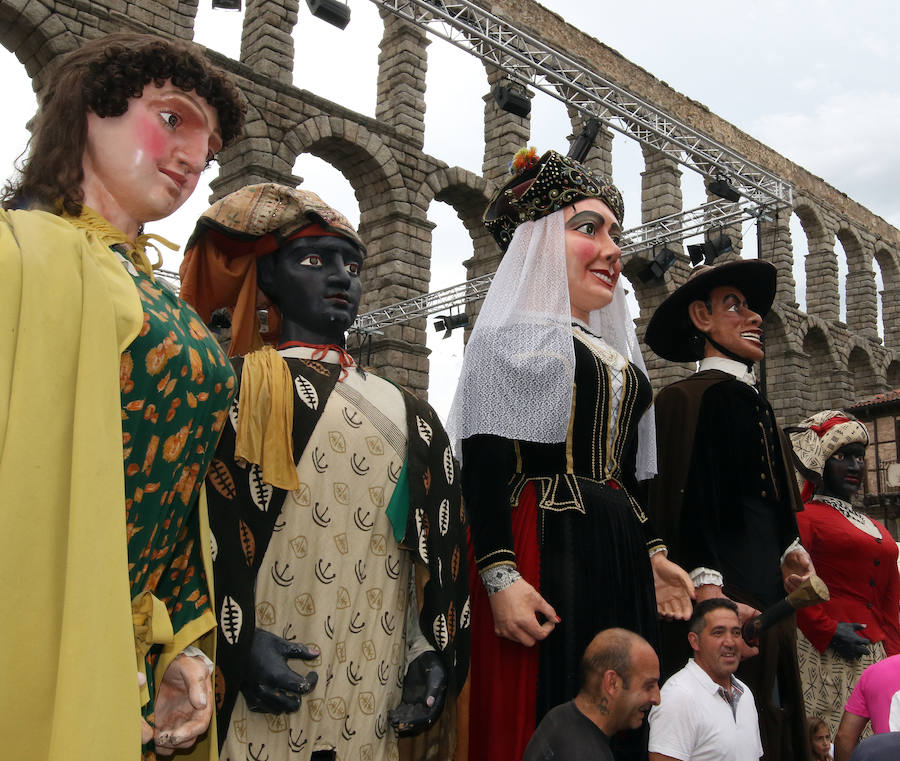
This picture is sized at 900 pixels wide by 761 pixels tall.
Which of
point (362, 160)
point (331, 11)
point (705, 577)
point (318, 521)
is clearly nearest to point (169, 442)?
point (318, 521)

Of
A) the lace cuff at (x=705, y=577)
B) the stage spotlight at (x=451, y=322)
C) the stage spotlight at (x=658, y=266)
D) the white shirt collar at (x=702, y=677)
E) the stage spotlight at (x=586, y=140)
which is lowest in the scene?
the white shirt collar at (x=702, y=677)

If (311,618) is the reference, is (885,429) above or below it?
above

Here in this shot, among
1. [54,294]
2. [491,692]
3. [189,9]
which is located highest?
[189,9]

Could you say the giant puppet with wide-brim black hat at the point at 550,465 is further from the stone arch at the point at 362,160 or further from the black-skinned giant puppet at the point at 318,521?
the stone arch at the point at 362,160

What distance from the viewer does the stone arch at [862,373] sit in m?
28.6

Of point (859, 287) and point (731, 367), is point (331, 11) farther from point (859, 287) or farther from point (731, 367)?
point (859, 287)

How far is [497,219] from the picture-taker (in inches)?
136

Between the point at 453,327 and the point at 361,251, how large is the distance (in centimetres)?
1502

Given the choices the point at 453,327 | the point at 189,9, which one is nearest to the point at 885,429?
the point at 453,327

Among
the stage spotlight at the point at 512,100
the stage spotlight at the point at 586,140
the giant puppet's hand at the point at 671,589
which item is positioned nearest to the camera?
the giant puppet's hand at the point at 671,589

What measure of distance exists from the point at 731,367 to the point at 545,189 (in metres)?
1.18

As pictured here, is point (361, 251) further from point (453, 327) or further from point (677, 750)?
point (453, 327)

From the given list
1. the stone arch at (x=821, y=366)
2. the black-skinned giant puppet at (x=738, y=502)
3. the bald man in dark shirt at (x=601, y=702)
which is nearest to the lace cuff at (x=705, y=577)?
the black-skinned giant puppet at (x=738, y=502)

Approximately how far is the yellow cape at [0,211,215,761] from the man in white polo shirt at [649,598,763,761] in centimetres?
251
